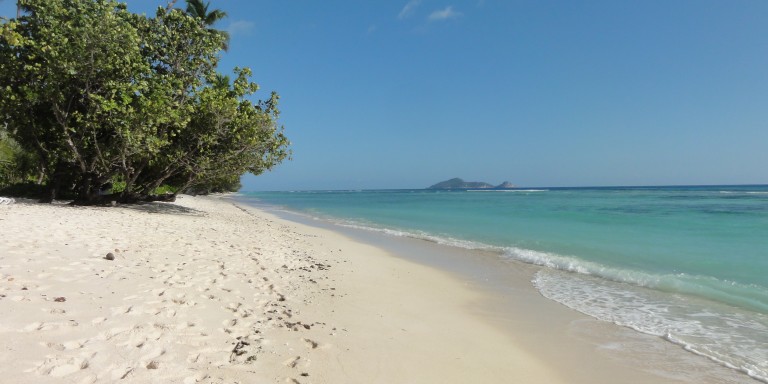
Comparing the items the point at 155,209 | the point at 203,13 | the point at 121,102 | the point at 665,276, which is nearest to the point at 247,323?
the point at 665,276

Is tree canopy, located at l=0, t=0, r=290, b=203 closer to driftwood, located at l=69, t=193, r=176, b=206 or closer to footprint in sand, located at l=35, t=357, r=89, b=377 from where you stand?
driftwood, located at l=69, t=193, r=176, b=206

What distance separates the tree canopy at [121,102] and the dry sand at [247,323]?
19.9 ft

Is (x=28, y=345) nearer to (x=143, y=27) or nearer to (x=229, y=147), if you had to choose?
(x=229, y=147)

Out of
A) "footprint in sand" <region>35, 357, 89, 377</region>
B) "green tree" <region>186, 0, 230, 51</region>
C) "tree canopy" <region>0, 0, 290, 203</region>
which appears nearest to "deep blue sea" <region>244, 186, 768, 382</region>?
"footprint in sand" <region>35, 357, 89, 377</region>

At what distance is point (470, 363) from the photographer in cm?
471

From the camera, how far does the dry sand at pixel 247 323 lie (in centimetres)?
366

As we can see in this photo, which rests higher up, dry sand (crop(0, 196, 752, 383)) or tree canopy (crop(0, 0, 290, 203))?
tree canopy (crop(0, 0, 290, 203))

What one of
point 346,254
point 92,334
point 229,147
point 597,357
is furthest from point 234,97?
point 597,357

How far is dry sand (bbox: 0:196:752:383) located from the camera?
3664 millimetres

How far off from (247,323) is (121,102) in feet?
40.5

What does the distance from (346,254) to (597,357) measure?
7.83m

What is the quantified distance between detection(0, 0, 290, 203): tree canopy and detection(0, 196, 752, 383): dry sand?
6.06 m

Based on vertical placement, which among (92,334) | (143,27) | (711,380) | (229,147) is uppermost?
(143,27)

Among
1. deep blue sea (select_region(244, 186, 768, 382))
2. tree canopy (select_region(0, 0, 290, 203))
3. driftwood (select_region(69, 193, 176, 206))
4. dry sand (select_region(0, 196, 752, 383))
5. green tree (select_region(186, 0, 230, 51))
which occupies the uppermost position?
green tree (select_region(186, 0, 230, 51))
